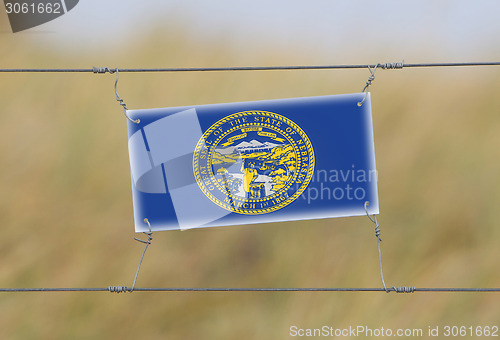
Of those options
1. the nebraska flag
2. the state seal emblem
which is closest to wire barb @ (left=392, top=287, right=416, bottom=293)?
the nebraska flag

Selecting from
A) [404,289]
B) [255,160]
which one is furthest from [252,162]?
[404,289]

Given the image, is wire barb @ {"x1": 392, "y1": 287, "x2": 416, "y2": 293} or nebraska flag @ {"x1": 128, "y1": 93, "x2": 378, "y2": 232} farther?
nebraska flag @ {"x1": 128, "y1": 93, "x2": 378, "y2": 232}

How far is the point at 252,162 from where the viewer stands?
11.1 ft

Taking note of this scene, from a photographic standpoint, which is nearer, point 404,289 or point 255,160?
point 404,289

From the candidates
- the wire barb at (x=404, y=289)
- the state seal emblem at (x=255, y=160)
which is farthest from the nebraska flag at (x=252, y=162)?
the wire barb at (x=404, y=289)

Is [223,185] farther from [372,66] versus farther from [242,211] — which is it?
[372,66]

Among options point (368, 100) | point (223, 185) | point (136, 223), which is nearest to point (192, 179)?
point (223, 185)

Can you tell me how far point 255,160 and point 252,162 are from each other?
22 millimetres

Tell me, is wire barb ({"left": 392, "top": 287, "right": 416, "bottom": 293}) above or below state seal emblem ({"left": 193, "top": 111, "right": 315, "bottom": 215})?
below

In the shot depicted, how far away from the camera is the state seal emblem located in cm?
336

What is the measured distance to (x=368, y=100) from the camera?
339cm

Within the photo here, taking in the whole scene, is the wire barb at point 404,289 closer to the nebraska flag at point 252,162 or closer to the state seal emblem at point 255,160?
the nebraska flag at point 252,162

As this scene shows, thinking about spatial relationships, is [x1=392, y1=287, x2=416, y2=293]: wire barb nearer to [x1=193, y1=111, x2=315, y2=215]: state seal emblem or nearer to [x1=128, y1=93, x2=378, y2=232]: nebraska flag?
[x1=128, y1=93, x2=378, y2=232]: nebraska flag

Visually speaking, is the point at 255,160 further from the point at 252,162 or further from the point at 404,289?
the point at 404,289
